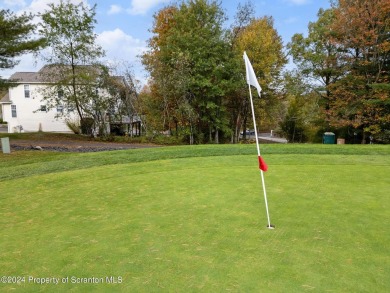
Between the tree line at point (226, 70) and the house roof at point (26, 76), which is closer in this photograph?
the tree line at point (226, 70)

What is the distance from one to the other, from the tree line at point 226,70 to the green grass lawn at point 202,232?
44.3 feet

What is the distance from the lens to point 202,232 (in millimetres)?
3199

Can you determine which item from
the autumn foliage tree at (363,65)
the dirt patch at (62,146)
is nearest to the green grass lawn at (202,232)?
the dirt patch at (62,146)

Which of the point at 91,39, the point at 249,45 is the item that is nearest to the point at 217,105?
the point at 249,45

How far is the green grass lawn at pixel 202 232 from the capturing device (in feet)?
7.52

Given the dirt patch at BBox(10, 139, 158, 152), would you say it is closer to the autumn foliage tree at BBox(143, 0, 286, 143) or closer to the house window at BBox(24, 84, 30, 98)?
the autumn foliage tree at BBox(143, 0, 286, 143)

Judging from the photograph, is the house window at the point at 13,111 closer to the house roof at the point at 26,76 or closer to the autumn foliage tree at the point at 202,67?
the house roof at the point at 26,76

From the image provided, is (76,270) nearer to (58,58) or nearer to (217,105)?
(217,105)

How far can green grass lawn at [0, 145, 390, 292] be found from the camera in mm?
2293

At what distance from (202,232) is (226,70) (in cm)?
1793

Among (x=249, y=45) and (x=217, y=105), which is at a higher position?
(x=249, y=45)

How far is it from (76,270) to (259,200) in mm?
2709

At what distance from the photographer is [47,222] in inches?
146

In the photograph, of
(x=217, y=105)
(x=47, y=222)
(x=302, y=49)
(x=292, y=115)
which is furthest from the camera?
(x=292, y=115)
